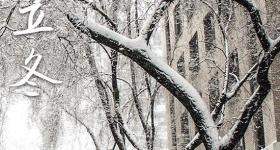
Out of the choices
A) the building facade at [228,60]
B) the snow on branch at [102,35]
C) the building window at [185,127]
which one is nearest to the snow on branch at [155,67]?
the snow on branch at [102,35]

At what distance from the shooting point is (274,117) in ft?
41.7

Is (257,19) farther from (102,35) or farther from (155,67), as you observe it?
(102,35)

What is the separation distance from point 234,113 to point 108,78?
17.3 ft

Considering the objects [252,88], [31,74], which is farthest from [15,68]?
[252,88]

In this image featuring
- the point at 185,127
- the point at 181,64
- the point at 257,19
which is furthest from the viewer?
the point at 181,64

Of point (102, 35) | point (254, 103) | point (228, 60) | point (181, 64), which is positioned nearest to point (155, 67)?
point (102, 35)

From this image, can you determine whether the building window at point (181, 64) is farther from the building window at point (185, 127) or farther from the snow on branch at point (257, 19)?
the snow on branch at point (257, 19)

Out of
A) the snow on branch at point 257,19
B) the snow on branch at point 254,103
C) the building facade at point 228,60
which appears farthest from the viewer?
the building facade at point 228,60

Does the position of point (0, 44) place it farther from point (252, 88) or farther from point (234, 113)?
point (234, 113)

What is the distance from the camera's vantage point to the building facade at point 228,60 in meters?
12.0

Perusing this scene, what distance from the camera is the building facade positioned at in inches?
474

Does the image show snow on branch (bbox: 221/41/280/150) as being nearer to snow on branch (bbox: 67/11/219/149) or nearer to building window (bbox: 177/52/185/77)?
snow on branch (bbox: 67/11/219/149)

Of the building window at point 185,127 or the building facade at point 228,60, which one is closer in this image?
the building facade at point 228,60

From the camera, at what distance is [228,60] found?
1082 centimetres
